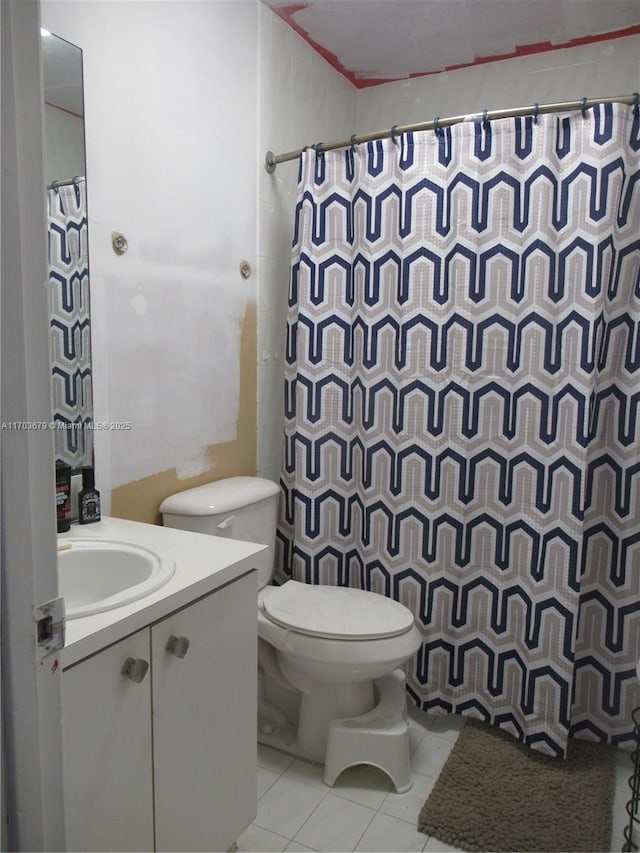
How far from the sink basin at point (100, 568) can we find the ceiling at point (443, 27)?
1.77 metres

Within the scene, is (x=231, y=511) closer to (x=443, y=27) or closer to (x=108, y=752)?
(x=108, y=752)

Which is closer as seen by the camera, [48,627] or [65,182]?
[48,627]

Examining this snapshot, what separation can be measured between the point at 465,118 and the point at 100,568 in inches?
62.2

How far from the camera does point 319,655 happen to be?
167 cm

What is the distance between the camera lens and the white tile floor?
1.52m

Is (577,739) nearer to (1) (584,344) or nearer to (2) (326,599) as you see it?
(2) (326,599)

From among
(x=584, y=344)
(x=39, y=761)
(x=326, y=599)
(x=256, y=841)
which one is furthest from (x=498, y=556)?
(x=39, y=761)

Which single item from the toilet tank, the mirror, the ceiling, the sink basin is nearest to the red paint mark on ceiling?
the ceiling

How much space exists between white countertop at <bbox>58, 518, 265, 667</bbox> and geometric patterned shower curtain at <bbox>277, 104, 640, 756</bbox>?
0.77m

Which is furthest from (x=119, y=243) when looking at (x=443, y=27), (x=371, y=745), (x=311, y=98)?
(x=371, y=745)

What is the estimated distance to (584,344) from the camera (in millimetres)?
1727

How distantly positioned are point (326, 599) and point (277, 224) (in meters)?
1.29

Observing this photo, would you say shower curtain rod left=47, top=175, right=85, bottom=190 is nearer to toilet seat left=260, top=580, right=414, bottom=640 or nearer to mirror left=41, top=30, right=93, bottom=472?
mirror left=41, top=30, right=93, bottom=472

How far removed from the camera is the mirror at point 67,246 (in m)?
1.38
